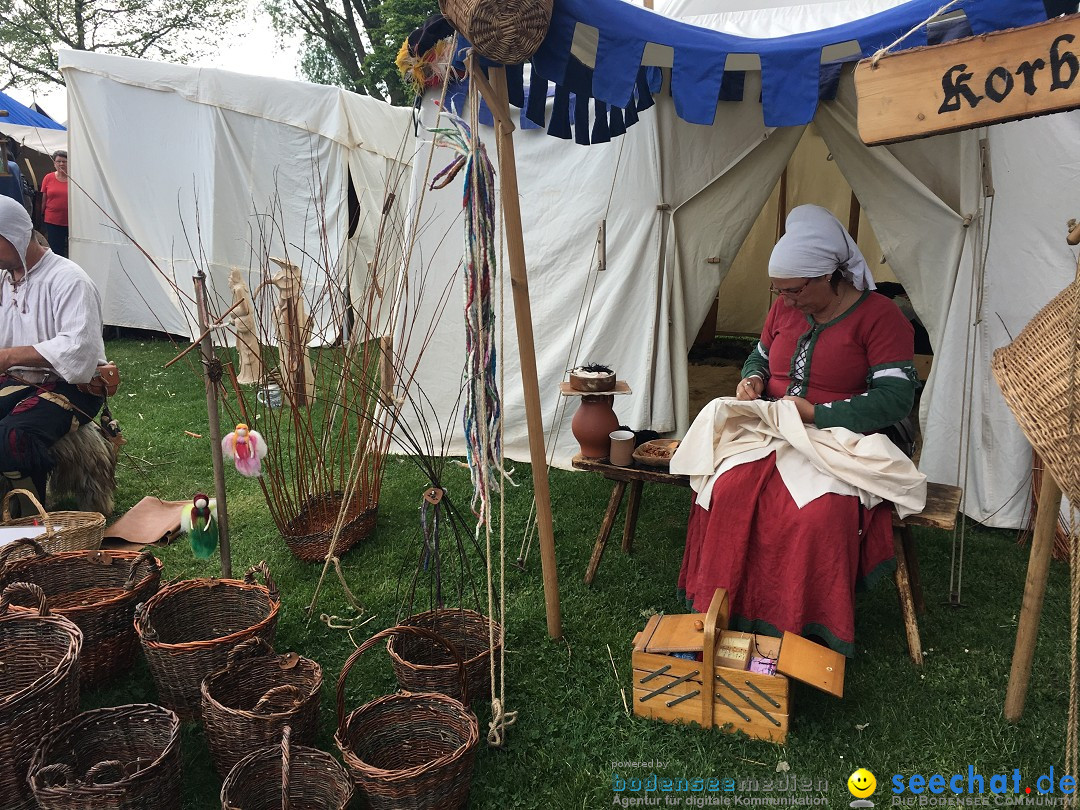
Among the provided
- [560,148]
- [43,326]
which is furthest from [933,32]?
[43,326]

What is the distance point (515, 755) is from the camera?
2.04 meters

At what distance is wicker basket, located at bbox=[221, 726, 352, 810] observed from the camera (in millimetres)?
1729

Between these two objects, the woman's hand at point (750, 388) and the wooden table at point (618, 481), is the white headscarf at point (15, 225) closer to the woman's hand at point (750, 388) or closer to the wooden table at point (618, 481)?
the wooden table at point (618, 481)

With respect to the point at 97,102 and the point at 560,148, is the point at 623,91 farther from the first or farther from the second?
the point at 97,102

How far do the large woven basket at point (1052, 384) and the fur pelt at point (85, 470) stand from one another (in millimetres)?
3617

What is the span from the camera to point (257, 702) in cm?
205

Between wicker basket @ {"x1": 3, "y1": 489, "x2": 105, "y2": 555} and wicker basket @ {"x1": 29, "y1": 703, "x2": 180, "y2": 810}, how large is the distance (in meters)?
1.18

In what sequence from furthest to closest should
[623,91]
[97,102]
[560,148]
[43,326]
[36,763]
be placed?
[97,102] → [560,148] → [43,326] → [623,91] → [36,763]

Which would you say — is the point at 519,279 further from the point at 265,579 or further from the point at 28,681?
the point at 28,681

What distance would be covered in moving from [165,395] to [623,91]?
4.92 meters

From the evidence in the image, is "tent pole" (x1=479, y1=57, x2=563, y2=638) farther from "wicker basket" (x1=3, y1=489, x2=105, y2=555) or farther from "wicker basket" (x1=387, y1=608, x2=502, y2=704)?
"wicker basket" (x1=3, y1=489, x2=105, y2=555)

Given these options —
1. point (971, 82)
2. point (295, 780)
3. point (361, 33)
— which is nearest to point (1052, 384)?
point (971, 82)

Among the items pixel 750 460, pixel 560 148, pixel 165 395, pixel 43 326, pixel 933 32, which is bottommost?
pixel 165 395

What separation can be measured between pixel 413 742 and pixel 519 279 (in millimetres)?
1325
